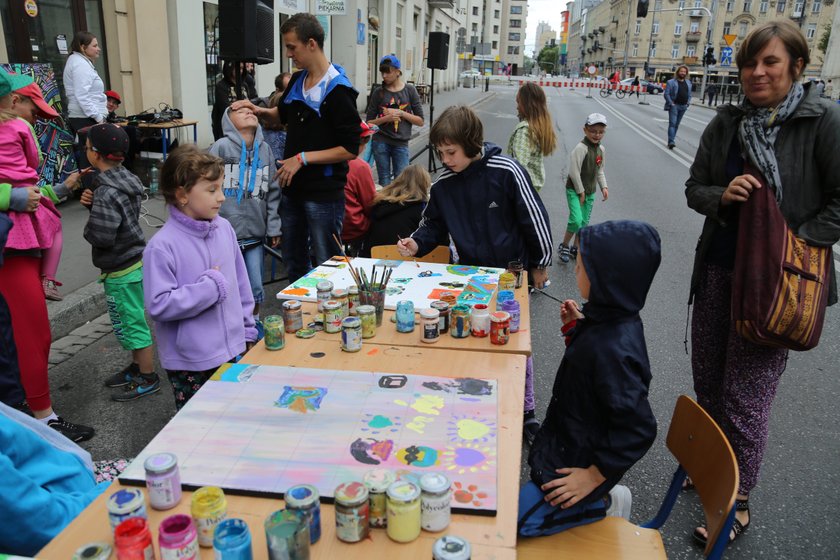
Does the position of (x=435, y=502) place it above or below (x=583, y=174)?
below

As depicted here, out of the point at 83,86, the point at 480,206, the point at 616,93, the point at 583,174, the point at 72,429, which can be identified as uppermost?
the point at 616,93

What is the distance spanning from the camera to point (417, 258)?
3.80m

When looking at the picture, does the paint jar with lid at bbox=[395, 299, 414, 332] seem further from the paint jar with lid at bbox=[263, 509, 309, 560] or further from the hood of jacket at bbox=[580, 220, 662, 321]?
the paint jar with lid at bbox=[263, 509, 309, 560]

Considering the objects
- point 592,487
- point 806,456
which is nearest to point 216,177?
point 592,487

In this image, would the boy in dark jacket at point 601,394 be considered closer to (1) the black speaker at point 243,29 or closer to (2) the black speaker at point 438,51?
(1) the black speaker at point 243,29

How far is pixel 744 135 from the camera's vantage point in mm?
2395

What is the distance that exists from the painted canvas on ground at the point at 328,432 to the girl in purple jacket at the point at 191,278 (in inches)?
20.2

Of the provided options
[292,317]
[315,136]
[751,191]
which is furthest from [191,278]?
[751,191]

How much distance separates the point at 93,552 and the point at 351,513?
53 centimetres

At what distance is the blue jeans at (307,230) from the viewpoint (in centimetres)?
422

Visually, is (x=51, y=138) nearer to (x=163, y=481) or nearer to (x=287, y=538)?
(x=163, y=481)

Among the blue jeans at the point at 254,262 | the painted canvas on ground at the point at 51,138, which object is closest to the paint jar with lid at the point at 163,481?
the blue jeans at the point at 254,262

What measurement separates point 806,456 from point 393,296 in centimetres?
235

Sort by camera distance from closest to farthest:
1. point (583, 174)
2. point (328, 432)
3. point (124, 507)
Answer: point (124, 507), point (328, 432), point (583, 174)
